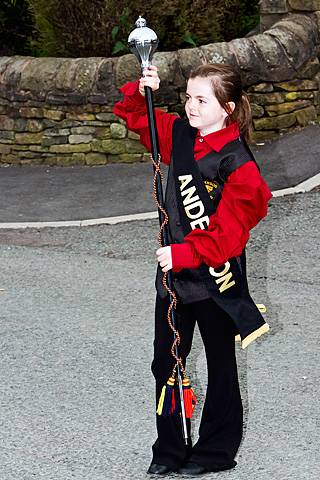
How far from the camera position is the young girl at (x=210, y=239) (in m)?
4.47

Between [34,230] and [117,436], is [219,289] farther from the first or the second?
[34,230]

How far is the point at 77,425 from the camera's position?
5.49 meters

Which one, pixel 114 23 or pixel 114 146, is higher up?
pixel 114 23

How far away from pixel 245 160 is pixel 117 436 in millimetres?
1584

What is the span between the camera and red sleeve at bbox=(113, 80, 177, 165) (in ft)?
15.8

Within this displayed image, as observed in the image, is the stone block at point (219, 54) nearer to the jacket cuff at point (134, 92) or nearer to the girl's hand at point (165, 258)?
the jacket cuff at point (134, 92)

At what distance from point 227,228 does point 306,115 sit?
7032mm

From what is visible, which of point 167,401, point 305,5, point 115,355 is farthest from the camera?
point 305,5

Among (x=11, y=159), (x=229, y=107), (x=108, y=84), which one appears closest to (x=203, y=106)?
(x=229, y=107)

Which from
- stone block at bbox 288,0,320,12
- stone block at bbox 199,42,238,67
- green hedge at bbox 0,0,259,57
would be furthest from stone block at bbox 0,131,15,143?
stone block at bbox 288,0,320,12

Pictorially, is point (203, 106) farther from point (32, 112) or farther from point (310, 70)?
point (310, 70)

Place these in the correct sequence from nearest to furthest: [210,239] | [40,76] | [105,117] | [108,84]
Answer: [210,239], [108,84], [105,117], [40,76]

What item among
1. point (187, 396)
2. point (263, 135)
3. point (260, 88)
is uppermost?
point (187, 396)

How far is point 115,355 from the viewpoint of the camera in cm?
645
